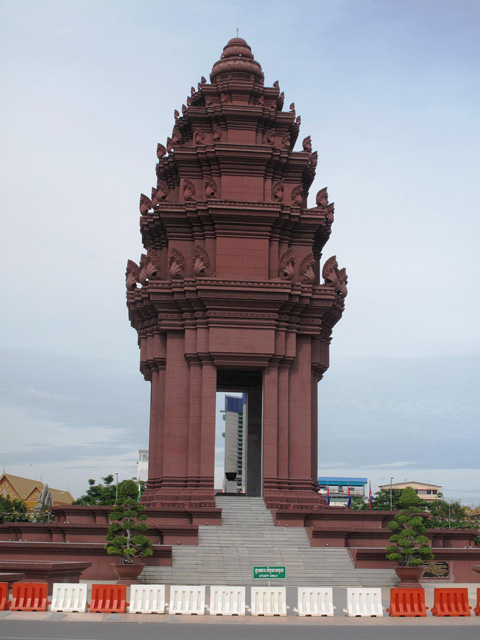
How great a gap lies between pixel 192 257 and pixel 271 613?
803 inches

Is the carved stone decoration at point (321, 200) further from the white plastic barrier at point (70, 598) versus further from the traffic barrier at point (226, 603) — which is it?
the white plastic barrier at point (70, 598)

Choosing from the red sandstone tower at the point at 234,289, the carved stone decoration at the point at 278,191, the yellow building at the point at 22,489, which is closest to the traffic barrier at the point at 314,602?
the red sandstone tower at the point at 234,289

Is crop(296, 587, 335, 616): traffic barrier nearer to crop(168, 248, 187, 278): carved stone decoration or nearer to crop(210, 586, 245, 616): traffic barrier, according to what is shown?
crop(210, 586, 245, 616): traffic barrier

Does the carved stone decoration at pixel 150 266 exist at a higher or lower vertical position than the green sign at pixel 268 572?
higher

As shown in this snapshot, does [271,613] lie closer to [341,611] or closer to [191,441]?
[341,611]

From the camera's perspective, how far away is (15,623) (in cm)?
2159

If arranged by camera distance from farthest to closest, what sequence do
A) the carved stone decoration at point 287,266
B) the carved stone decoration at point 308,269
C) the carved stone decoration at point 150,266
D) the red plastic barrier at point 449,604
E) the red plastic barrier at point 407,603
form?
the carved stone decoration at point 150,266, the carved stone decoration at point 308,269, the carved stone decoration at point 287,266, the red plastic barrier at point 449,604, the red plastic barrier at point 407,603

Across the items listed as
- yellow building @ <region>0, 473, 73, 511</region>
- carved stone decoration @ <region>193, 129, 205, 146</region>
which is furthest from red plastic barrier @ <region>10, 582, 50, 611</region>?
yellow building @ <region>0, 473, 73, 511</region>

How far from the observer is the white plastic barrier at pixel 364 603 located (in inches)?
960

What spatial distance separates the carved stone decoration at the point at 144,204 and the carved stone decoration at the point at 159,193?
0.32 metres

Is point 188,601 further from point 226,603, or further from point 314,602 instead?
point 314,602

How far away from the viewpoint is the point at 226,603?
24078mm

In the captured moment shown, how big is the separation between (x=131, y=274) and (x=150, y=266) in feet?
7.02

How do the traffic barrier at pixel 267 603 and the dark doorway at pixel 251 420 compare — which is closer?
the traffic barrier at pixel 267 603
